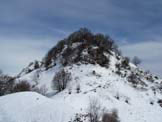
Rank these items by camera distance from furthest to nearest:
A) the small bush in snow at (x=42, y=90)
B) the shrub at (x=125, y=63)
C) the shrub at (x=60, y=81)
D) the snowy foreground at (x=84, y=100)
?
the shrub at (x=125, y=63)
the shrub at (x=60, y=81)
the small bush in snow at (x=42, y=90)
the snowy foreground at (x=84, y=100)

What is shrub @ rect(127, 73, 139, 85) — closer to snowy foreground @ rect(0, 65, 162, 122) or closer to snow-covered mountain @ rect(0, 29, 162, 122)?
snow-covered mountain @ rect(0, 29, 162, 122)

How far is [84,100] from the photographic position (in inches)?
824

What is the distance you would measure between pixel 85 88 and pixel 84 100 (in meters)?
4.18

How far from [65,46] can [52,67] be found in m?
6.68

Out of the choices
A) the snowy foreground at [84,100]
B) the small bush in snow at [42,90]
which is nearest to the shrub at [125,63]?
the snowy foreground at [84,100]

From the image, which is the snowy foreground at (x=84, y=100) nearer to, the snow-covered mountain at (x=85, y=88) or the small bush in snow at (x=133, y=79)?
the snow-covered mountain at (x=85, y=88)

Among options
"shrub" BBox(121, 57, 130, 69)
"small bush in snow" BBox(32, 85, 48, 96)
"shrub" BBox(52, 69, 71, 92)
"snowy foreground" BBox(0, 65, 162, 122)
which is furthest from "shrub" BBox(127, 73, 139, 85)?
"small bush in snow" BBox(32, 85, 48, 96)

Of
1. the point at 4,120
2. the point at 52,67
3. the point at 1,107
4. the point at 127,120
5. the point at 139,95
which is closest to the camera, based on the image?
the point at 4,120

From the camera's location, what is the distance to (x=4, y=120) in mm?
12016

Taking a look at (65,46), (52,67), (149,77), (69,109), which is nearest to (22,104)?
(69,109)

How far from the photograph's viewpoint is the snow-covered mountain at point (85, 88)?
12998 millimetres

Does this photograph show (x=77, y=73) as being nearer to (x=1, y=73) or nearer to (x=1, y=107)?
(x=1, y=73)

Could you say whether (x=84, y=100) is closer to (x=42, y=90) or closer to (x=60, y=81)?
(x=60, y=81)

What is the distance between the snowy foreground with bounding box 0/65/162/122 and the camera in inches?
496
